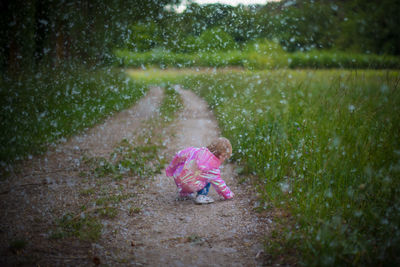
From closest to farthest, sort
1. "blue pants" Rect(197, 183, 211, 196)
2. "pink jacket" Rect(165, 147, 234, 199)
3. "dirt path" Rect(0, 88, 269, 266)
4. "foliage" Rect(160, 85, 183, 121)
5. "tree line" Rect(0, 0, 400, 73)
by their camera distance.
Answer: "dirt path" Rect(0, 88, 269, 266), "pink jacket" Rect(165, 147, 234, 199), "blue pants" Rect(197, 183, 211, 196), "tree line" Rect(0, 0, 400, 73), "foliage" Rect(160, 85, 183, 121)

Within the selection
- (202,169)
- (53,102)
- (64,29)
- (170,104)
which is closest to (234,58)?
(170,104)

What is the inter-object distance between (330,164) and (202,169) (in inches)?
58.4

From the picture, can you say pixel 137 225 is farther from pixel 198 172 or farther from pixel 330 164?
pixel 330 164

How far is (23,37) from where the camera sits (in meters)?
7.99

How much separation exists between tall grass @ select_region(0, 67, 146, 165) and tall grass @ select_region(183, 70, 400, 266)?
3.35m

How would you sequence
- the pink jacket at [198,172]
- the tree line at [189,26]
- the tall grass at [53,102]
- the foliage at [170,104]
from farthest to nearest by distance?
the foliage at [170,104], the tall grass at [53,102], the tree line at [189,26], the pink jacket at [198,172]

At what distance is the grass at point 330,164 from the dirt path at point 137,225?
13.1 inches

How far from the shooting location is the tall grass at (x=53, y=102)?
523 centimetres

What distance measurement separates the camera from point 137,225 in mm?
3084

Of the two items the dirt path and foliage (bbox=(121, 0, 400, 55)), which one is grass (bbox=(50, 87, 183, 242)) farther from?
foliage (bbox=(121, 0, 400, 55))

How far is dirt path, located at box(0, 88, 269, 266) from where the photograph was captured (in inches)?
96.5

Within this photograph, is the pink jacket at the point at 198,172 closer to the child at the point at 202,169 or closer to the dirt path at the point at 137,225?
the child at the point at 202,169

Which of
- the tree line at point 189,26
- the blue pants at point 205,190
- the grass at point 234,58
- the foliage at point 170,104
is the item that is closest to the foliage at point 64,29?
the tree line at point 189,26

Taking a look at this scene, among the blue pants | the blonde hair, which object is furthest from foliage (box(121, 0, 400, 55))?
the blue pants
